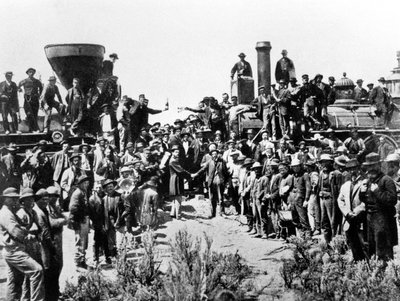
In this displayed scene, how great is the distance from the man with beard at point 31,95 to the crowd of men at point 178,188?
1.76 ft

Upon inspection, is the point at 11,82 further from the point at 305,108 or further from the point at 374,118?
the point at 374,118

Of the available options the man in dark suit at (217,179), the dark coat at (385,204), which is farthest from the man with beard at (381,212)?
the man in dark suit at (217,179)

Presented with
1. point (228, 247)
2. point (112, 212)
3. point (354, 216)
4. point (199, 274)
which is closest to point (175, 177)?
point (228, 247)

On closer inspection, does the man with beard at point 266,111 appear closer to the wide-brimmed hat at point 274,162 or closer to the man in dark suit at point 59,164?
the wide-brimmed hat at point 274,162

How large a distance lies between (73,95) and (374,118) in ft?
33.5

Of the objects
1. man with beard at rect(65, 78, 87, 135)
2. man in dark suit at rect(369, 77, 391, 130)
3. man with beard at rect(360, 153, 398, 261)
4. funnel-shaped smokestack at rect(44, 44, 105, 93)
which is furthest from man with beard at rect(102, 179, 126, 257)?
man in dark suit at rect(369, 77, 391, 130)

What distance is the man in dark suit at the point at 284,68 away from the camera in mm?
19625

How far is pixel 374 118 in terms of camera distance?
2008 cm

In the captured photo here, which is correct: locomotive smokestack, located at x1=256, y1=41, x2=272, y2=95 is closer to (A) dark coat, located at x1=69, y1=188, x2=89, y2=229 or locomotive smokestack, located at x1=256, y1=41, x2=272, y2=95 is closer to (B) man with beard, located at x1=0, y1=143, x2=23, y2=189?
(B) man with beard, located at x1=0, y1=143, x2=23, y2=189

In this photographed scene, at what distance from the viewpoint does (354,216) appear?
355 inches

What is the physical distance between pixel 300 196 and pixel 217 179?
293 cm

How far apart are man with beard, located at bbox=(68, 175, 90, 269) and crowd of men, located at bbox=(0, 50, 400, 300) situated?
0.02 m

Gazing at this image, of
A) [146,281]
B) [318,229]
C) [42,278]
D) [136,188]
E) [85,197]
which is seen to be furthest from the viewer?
[136,188]

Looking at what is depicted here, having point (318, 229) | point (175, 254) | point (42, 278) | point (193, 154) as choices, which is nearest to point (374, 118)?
point (193, 154)
